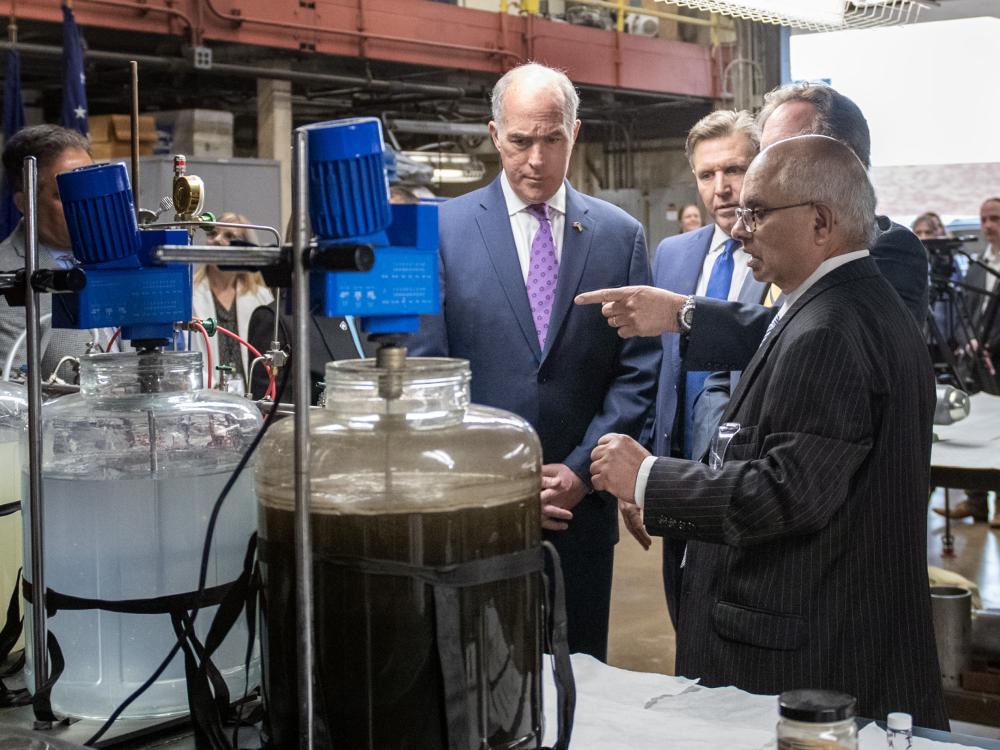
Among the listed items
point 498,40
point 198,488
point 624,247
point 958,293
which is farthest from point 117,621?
point 498,40

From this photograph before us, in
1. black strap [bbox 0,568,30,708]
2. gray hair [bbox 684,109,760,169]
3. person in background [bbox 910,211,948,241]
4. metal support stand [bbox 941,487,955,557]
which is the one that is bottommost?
metal support stand [bbox 941,487,955,557]

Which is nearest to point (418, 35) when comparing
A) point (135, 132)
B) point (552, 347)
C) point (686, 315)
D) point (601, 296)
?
point (552, 347)

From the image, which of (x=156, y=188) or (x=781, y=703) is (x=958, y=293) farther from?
(x=781, y=703)

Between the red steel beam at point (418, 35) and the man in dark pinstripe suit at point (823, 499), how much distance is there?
6.04 m

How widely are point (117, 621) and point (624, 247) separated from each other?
5.39ft

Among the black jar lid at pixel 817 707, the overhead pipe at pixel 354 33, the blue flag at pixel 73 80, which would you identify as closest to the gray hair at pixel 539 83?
the black jar lid at pixel 817 707

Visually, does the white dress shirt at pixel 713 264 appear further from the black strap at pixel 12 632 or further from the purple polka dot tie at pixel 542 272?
the black strap at pixel 12 632

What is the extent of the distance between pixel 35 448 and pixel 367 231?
1.41 feet

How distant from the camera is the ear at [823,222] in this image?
1.62m

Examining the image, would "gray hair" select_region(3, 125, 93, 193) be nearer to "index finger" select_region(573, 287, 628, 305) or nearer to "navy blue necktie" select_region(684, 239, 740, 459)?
"index finger" select_region(573, 287, 628, 305)

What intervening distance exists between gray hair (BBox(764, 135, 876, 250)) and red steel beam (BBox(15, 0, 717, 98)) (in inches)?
234

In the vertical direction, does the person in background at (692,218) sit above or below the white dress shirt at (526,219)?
above

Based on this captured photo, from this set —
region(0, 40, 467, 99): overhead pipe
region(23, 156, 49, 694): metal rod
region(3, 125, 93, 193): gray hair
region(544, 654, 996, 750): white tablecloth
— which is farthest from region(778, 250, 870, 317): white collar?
region(0, 40, 467, 99): overhead pipe

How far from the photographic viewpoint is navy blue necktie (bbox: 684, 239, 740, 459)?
279 centimetres
